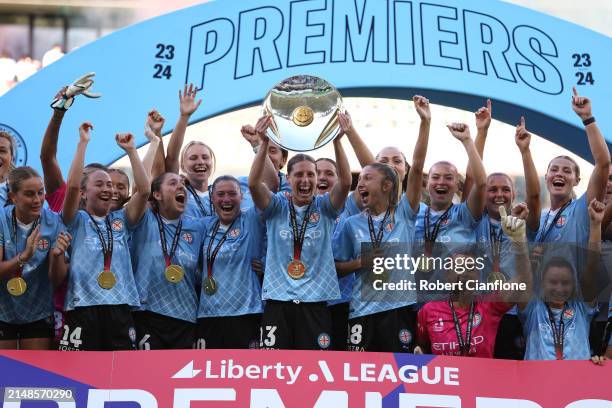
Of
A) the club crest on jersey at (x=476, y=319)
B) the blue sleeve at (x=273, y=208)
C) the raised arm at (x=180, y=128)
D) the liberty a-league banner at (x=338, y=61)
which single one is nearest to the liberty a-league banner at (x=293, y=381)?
the club crest on jersey at (x=476, y=319)

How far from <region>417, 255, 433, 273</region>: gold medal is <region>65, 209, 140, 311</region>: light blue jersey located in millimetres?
1557

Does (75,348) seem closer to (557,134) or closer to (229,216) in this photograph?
(229,216)

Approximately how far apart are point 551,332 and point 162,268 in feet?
7.03

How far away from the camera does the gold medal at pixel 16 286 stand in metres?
6.29

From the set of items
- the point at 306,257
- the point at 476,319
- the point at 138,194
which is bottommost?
the point at 476,319

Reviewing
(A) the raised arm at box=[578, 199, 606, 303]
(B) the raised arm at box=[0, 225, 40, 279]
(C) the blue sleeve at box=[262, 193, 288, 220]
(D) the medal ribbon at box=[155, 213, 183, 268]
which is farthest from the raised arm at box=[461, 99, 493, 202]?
(B) the raised arm at box=[0, 225, 40, 279]

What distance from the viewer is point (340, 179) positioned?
6.50 metres

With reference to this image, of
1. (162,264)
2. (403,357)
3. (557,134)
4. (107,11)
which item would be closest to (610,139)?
(557,134)

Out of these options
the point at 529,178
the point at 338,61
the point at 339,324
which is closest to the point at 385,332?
the point at 339,324

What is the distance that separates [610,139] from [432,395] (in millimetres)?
2579

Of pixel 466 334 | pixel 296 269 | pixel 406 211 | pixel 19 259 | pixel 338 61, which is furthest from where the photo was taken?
pixel 338 61

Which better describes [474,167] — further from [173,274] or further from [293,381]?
[173,274]

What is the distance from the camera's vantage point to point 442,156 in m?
18.1

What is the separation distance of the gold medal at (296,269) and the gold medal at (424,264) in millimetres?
665
